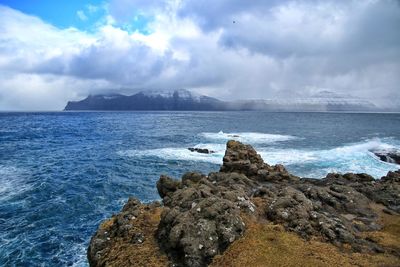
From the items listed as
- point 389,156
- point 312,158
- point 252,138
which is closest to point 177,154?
→ point 312,158

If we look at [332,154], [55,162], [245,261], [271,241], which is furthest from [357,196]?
[55,162]

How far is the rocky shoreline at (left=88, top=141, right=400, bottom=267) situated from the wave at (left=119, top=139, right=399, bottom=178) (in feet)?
80.4

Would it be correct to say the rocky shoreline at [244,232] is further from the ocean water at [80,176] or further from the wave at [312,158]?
the wave at [312,158]

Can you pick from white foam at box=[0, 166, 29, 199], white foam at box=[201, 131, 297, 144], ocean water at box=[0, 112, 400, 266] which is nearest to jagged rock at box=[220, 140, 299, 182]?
ocean water at box=[0, 112, 400, 266]

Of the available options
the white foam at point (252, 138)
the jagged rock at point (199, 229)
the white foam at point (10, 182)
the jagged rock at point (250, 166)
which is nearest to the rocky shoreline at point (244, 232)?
the jagged rock at point (199, 229)

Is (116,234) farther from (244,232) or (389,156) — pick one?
(389,156)

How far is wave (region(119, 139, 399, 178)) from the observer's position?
46000 mm

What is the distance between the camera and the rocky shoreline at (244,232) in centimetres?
1380

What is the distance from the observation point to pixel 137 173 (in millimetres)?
43406

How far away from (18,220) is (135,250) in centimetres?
1767

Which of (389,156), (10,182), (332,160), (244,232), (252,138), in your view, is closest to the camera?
(244,232)

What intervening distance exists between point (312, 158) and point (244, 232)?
1671 inches

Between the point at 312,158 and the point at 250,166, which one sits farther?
the point at 312,158

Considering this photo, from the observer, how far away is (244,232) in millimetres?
15227
